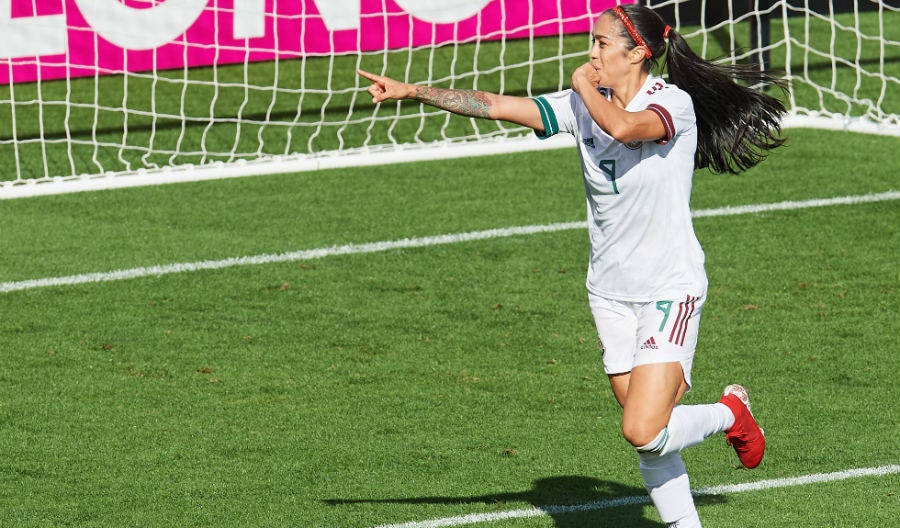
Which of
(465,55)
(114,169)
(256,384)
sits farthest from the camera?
(465,55)

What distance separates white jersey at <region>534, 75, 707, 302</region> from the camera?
5105 millimetres

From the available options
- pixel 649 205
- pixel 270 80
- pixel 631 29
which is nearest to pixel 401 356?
pixel 649 205

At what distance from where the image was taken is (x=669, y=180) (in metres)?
5.11

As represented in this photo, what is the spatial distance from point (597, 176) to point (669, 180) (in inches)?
9.8

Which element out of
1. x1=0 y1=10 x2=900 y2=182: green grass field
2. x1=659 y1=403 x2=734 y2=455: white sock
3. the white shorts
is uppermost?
the white shorts

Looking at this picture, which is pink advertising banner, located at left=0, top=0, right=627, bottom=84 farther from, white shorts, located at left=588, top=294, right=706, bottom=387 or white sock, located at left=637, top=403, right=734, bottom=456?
white sock, located at left=637, top=403, right=734, bottom=456

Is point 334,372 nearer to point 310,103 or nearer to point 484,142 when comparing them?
point 484,142

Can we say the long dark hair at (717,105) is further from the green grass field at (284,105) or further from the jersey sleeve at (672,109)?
the green grass field at (284,105)

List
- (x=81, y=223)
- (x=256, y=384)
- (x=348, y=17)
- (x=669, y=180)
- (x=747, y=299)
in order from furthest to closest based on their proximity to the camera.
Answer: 1. (x=348, y=17)
2. (x=81, y=223)
3. (x=747, y=299)
4. (x=256, y=384)
5. (x=669, y=180)

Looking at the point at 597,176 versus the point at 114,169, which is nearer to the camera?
the point at 597,176

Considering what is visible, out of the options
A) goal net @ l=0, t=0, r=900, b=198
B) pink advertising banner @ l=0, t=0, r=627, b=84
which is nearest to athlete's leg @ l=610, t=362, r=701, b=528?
goal net @ l=0, t=0, r=900, b=198

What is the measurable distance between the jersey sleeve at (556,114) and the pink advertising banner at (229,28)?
7.83 m

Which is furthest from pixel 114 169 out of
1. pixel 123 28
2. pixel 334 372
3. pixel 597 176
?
pixel 597 176

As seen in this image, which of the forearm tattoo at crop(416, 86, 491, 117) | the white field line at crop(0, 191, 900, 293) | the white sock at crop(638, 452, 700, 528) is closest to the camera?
the white sock at crop(638, 452, 700, 528)
